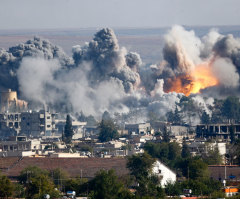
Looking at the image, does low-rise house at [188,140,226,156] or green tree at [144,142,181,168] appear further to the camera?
low-rise house at [188,140,226,156]

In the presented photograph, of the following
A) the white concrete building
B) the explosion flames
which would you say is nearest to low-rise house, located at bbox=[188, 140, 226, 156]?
the white concrete building

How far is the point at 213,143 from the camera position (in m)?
115

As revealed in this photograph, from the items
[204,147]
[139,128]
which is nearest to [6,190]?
[204,147]

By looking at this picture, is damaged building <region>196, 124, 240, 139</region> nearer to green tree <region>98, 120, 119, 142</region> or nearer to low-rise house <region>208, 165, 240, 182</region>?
green tree <region>98, 120, 119, 142</region>

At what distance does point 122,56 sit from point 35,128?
80.0 ft

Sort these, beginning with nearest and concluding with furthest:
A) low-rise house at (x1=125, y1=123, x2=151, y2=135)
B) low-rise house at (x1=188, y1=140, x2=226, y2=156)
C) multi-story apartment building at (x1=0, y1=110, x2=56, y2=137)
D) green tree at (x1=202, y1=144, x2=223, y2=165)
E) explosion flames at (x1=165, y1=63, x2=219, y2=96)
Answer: green tree at (x1=202, y1=144, x2=223, y2=165) → low-rise house at (x1=188, y1=140, x2=226, y2=156) → low-rise house at (x1=125, y1=123, x2=151, y2=135) → explosion flames at (x1=165, y1=63, x2=219, y2=96) → multi-story apartment building at (x1=0, y1=110, x2=56, y2=137)

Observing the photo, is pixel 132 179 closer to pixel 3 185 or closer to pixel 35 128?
pixel 3 185

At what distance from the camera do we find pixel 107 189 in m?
65.4

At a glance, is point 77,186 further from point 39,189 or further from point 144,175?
point 144,175

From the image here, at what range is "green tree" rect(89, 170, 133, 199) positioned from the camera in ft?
209

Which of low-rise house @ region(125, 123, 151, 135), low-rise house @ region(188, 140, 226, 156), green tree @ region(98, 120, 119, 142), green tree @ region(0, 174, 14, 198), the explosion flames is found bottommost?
green tree @ region(0, 174, 14, 198)

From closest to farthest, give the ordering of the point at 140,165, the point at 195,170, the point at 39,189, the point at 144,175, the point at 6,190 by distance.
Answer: the point at 6,190
the point at 39,189
the point at 144,175
the point at 140,165
the point at 195,170

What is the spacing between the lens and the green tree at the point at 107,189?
63.7 m

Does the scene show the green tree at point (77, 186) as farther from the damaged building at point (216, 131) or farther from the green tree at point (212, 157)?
the damaged building at point (216, 131)
